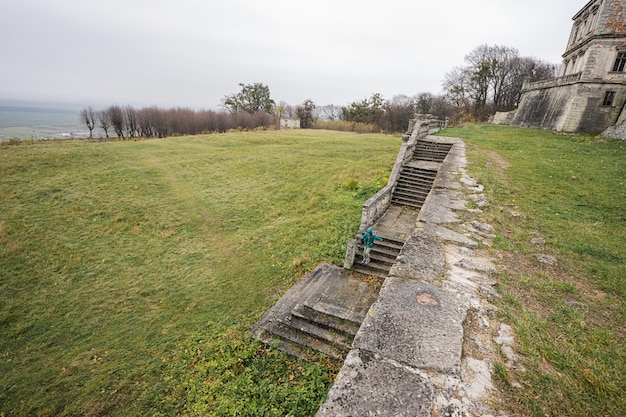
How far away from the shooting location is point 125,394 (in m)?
6.14

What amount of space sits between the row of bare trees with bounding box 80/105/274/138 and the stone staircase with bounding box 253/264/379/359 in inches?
1732

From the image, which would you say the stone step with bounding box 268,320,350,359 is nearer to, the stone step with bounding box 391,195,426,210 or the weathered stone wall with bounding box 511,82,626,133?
the stone step with bounding box 391,195,426,210

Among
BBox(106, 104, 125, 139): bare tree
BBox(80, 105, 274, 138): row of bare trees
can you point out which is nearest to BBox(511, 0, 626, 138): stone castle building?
BBox(80, 105, 274, 138): row of bare trees

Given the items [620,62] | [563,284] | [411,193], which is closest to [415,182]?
[411,193]

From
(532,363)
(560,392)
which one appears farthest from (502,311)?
(560,392)

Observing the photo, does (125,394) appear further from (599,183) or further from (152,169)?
(152,169)

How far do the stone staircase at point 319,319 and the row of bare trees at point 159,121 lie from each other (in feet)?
144

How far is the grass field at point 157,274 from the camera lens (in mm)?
6043

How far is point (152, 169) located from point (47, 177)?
6.16 metres

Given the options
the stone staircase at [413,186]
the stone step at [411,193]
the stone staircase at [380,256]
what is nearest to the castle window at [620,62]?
the stone staircase at [413,186]

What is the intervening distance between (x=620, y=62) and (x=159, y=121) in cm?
5366

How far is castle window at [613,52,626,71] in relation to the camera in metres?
19.9

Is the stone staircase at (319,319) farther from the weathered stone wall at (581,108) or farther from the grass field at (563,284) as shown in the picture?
the weathered stone wall at (581,108)

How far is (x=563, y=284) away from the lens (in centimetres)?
471
